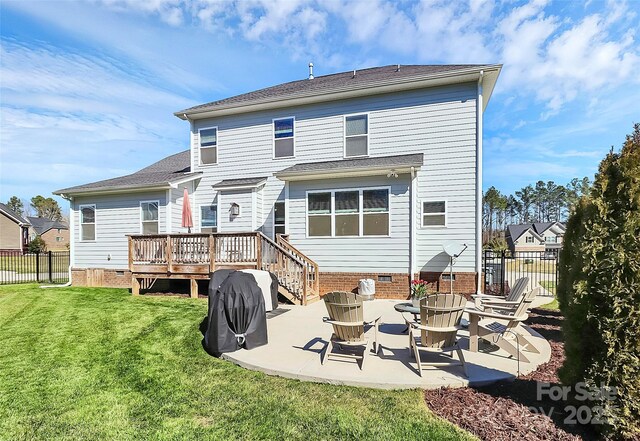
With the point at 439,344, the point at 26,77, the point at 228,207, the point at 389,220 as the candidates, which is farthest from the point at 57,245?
the point at 439,344

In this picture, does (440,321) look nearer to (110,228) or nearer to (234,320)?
(234,320)

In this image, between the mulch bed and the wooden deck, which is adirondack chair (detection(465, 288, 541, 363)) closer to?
the mulch bed

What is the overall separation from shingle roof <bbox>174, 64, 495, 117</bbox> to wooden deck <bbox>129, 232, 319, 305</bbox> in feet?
17.4

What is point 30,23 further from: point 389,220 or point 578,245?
point 578,245

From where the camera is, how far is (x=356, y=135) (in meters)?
11.3

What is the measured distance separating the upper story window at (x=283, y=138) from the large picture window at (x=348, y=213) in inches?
86.4

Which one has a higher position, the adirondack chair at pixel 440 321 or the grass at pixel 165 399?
the adirondack chair at pixel 440 321

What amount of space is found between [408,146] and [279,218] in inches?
204

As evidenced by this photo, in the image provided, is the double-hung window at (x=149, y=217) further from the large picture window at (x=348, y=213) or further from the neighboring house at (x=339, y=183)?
the large picture window at (x=348, y=213)

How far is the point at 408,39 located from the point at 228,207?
30.2 feet

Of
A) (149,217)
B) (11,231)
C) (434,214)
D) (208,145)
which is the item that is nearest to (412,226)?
(434,214)

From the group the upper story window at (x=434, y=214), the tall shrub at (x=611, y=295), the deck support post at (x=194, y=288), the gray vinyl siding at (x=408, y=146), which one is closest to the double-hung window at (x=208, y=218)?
the gray vinyl siding at (x=408, y=146)

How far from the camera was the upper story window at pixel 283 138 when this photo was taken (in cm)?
1202

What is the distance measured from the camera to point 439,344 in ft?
14.8
